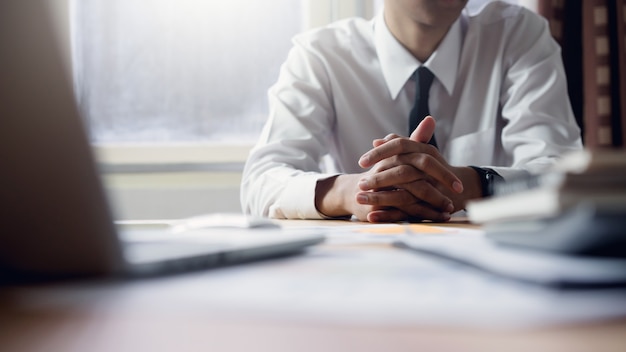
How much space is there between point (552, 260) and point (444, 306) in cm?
11

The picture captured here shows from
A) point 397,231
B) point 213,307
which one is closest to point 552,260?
point 213,307

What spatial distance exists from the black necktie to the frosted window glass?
985mm

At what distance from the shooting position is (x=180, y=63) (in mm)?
2531

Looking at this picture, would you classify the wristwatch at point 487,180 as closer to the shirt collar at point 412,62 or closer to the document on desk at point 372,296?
the shirt collar at point 412,62

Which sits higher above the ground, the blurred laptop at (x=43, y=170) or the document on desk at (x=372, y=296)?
the blurred laptop at (x=43, y=170)

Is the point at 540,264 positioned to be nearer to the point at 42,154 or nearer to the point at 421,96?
the point at 42,154

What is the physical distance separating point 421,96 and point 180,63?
1.20m

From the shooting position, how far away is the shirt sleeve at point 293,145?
1351 mm

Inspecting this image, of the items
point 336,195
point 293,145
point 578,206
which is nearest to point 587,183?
point 578,206

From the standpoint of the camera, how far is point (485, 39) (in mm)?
1788

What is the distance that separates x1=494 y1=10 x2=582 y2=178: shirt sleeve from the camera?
1564mm

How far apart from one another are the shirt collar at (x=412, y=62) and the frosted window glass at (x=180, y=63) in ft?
2.90

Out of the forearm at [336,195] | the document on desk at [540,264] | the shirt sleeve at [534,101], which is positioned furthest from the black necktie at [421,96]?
the document on desk at [540,264]

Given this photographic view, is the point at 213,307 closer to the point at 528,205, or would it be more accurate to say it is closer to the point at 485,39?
the point at 528,205
